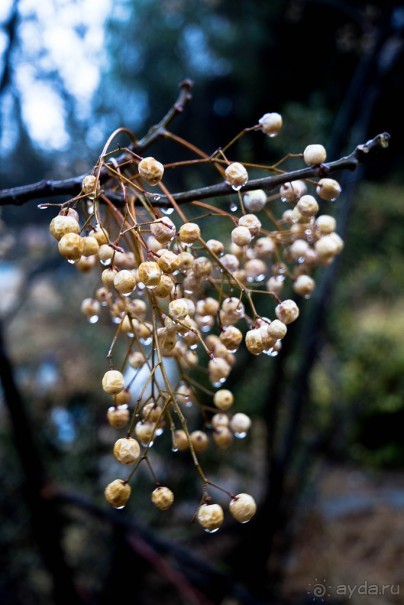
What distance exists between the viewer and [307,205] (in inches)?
12.4

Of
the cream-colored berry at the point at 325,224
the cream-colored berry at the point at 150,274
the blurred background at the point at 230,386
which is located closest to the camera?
the cream-colored berry at the point at 150,274

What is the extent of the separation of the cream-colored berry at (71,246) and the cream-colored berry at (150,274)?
1.4 inches

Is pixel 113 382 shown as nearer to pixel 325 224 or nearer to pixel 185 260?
pixel 185 260

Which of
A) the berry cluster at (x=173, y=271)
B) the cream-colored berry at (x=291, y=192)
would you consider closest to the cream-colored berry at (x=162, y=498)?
the berry cluster at (x=173, y=271)

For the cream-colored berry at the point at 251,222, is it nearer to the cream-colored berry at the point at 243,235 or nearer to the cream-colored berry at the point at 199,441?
the cream-colored berry at the point at 243,235

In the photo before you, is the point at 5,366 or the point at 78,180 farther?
the point at 5,366

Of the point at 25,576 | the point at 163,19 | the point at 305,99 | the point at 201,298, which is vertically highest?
the point at 163,19

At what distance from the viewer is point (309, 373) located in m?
1.13

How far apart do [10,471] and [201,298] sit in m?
1.19

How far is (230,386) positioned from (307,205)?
1.20 m

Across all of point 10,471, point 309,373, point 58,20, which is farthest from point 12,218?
point 309,373

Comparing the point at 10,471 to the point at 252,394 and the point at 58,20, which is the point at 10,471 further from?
the point at 58,20

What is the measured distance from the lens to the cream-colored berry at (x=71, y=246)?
26 centimetres

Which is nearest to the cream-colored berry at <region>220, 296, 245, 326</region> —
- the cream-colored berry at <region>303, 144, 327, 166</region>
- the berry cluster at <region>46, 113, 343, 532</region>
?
the berry cluster at <region>46, 113, 343, 532</region>
